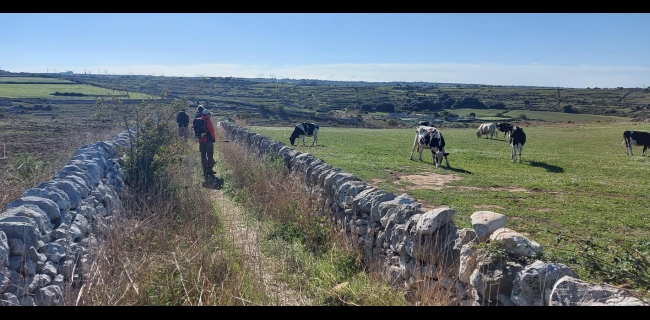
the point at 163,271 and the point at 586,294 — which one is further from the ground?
the point at 586,294

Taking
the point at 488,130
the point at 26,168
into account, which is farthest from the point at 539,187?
the point at 488,130

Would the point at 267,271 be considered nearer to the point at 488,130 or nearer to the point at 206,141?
the point at 206,141

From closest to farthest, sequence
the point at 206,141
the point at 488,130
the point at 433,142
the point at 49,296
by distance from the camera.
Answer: the point at 49,296 → the point at 206,141 → the point at 433,142 → the point at 488,130

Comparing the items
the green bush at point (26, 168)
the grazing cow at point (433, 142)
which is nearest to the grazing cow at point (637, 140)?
the grazing cow at point (433, 142)

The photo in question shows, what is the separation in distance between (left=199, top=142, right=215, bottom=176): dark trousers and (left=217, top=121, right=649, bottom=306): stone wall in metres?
6.79

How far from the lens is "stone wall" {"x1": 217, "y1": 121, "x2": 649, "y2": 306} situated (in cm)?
374

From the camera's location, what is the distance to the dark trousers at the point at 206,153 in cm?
1448

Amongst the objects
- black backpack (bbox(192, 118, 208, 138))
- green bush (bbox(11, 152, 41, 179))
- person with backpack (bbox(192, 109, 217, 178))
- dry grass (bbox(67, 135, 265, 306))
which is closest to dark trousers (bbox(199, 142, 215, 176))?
person with backpack (bbox(192, 109, 217, 178))

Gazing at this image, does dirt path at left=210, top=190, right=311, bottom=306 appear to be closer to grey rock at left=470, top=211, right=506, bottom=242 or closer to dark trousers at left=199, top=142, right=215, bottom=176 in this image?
grey rock at left=470, top=211, right=506, bottom=242

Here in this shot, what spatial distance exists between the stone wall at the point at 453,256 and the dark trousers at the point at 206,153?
267 inches

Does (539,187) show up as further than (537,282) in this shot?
Yes

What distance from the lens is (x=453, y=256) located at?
518 centimetres

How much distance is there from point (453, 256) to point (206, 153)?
35.7ft
